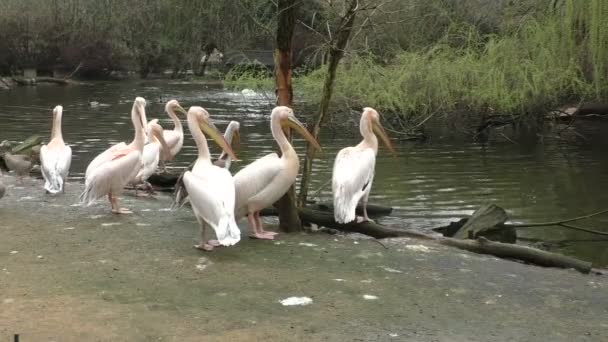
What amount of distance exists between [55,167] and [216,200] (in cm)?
378

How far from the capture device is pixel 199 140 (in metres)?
7.02

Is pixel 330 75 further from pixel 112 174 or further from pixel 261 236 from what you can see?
pixel 112 174

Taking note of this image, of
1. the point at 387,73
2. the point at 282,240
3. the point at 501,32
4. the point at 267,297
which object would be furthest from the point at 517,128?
the point at 267,297

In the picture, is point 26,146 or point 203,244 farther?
point 26,146

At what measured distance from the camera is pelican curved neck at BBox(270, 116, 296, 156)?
699 cm

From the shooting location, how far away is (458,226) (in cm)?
823

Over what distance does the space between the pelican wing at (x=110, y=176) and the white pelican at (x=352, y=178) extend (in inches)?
85.1

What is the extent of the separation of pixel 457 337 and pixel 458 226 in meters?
3.86

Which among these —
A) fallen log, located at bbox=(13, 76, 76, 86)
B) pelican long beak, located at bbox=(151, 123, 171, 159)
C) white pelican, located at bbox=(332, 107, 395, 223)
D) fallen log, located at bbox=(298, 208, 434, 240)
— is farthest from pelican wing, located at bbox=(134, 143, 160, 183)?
fallen log, located at bbox=(13, 76, 76, 86)

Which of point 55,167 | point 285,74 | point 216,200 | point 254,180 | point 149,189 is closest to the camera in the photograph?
point 216,200

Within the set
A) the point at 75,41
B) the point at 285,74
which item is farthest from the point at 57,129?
the point at 75,41

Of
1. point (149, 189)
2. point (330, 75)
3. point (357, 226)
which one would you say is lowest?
point (149, 189)

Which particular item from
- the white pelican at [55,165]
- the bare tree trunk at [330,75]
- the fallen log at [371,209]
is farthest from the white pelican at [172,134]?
the bare tree trunk at [330,75]

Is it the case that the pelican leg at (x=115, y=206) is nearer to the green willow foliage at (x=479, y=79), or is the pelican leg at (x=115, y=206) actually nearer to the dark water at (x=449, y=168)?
the dark water at (x=449, y=168)
